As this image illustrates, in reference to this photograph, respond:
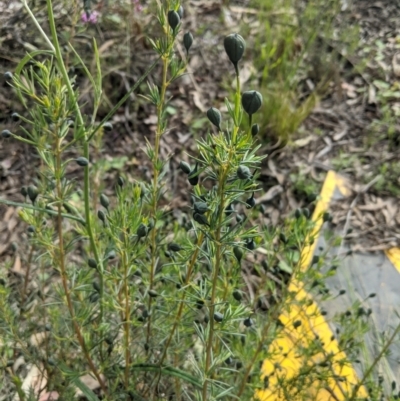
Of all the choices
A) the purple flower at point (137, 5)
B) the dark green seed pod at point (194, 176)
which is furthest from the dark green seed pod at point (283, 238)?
the purple flower at point (137, 5)

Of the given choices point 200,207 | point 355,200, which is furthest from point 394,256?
point 200,207

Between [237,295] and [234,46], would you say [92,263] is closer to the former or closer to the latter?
[237,295]

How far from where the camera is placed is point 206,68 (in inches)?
127

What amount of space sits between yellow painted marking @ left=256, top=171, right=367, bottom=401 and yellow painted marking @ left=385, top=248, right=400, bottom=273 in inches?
13.2

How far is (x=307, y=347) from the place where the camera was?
1681 mm

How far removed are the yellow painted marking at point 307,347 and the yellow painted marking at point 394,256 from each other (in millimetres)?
336

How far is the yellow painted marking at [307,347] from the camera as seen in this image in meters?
1.36

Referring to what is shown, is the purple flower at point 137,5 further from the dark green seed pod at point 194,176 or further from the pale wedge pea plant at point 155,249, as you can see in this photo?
the dark green seed pod at point 194,176

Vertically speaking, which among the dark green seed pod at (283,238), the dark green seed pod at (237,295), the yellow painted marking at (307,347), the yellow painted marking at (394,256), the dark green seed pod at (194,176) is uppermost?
the dark green seed pod at (194,176)

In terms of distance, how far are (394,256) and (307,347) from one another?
88 cm

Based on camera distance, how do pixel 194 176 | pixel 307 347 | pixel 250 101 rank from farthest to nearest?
pixel 307 347, pixel 194 176, pixel 250 101

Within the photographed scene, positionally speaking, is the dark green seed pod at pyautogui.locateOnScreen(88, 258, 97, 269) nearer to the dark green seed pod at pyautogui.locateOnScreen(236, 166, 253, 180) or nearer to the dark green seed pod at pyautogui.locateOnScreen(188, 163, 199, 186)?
the dark green seed pod at pyautogui.locateOnScreen(188, 163, 199, 186)

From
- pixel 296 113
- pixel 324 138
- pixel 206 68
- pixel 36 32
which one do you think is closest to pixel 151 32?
pixel 206 68

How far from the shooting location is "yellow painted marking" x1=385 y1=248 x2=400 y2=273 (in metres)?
2.31
